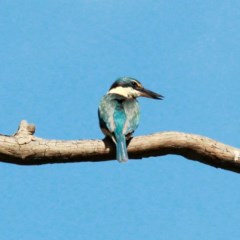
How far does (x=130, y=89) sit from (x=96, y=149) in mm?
2454

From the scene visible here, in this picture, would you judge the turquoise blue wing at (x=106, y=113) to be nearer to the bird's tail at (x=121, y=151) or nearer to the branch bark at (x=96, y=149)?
the bird's tail at (x=121, y=151)

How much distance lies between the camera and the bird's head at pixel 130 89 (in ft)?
22.7

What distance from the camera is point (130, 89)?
278 inches

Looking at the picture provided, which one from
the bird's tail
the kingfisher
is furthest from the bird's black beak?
the bird's tail

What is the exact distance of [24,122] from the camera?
4.77m

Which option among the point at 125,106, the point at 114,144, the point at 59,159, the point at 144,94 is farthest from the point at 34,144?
the point at 144,94

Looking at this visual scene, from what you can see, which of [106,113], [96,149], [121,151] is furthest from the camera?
[106,113]

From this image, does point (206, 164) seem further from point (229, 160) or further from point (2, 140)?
point (2, 140)

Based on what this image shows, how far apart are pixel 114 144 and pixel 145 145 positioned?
0.33m

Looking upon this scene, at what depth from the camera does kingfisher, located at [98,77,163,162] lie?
17.6ft

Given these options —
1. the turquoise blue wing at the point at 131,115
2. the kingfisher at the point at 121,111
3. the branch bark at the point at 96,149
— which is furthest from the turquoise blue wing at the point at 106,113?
the branch bark at the point at 96,149

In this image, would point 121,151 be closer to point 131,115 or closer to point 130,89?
point 131,115

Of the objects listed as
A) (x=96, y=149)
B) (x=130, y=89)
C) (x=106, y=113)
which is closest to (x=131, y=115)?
(x=106, y=113)

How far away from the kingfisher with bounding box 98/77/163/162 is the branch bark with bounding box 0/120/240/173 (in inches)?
11.1
